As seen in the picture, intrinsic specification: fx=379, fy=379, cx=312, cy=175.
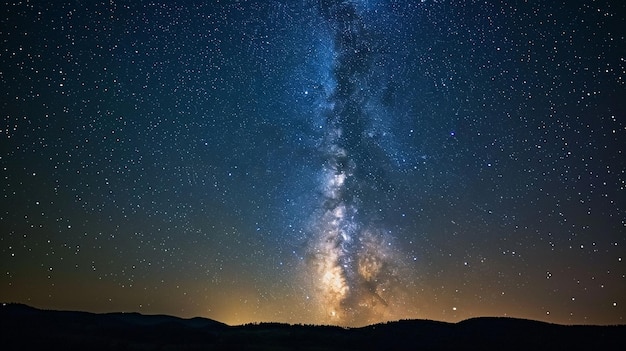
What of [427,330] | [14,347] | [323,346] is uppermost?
[427,330]

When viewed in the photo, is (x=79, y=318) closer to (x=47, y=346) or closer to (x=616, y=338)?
(x=47, y=346)

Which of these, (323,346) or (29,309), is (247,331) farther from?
(29,309)

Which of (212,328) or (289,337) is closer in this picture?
(289,337)

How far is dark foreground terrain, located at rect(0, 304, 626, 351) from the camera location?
20.5 m

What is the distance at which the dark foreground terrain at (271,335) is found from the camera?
2055 cm

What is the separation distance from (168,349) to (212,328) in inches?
333

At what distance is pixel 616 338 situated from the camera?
23781 mm

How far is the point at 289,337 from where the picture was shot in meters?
25.5

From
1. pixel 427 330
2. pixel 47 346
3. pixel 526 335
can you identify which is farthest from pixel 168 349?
pixel 526 335

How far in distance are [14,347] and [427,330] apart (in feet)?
82.1

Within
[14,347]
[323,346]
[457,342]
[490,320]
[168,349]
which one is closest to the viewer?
[14,347]

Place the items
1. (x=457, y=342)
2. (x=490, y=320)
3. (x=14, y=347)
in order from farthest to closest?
(x=490, y=320) < (x=457, y=342) < (x=14, y=347)

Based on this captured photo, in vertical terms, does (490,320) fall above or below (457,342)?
above

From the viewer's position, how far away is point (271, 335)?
85.0 ft
